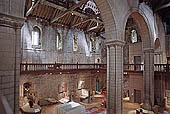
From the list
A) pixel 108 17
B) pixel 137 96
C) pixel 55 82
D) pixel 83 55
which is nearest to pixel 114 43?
pixel 108 17

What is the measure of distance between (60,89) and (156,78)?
35.6ft

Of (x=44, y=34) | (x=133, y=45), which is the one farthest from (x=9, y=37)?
(x=133, y=45)

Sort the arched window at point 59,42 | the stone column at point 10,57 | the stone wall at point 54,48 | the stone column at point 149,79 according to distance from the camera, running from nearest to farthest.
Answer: the stone column at point 10,57, the stone column at point 149,79, the stone wall at point 54,48, the arched window at point 59,42

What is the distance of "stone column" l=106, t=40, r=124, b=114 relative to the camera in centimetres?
664

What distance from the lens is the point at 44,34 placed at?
1528cm

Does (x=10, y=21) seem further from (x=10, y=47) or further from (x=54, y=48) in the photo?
(x=54, y=48)

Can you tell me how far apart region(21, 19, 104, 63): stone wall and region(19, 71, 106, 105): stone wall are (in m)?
1.89

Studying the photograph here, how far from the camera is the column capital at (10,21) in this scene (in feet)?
11.6

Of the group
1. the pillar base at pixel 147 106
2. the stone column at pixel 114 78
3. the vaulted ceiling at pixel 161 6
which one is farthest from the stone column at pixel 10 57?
the vaulted ceiling at pixel 161 6

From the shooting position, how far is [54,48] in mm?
16141

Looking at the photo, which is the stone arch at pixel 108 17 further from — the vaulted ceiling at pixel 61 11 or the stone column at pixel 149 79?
the stone column at pixel 149 79

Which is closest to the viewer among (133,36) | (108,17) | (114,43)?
(114,43)

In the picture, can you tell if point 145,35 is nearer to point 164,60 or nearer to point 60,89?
point 164,60

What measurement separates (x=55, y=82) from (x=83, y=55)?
5836mm
